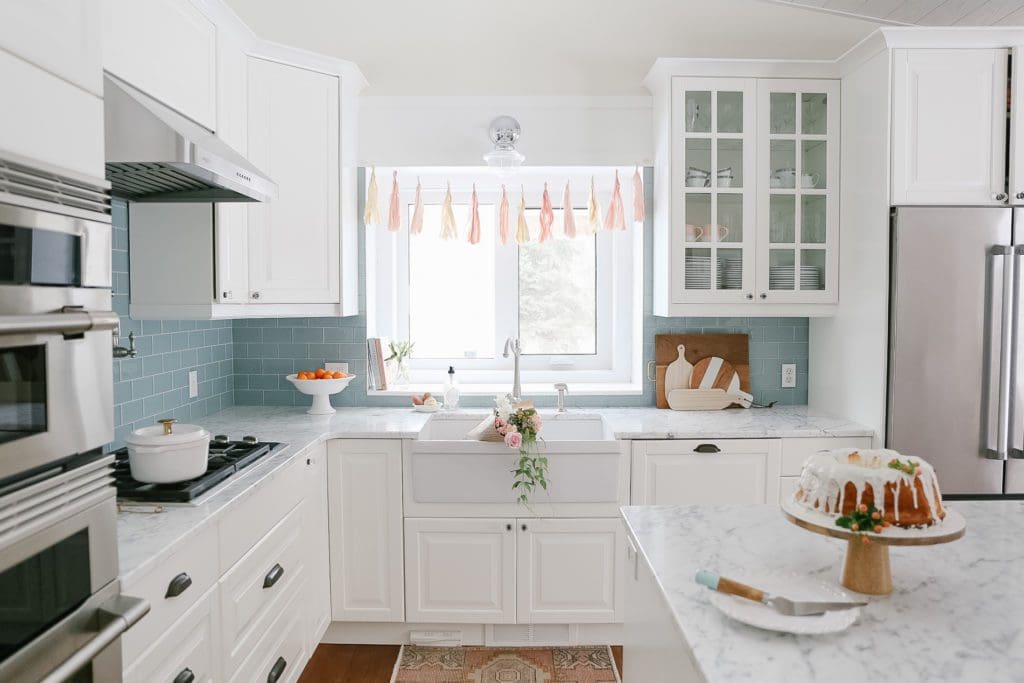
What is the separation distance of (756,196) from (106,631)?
9.17 feet

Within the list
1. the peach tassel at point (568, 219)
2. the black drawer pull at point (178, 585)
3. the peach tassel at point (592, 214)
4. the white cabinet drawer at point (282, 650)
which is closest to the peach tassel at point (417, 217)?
the peach tassel at point (568, 219)

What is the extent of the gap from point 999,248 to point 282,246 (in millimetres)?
2699

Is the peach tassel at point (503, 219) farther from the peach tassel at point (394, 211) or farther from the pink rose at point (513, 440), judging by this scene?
the pink rose at point (513, 440)

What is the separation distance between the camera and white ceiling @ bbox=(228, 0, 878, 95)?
2973mm

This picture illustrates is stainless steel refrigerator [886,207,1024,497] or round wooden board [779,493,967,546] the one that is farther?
stainless steel refrigerator [886,207,1024,497]

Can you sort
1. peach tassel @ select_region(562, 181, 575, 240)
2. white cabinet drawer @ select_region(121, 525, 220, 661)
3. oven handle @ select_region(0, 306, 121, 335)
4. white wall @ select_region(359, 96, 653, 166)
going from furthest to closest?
peach tassel @ select_region(562, 181, 575, 240) < white wall @ select_region(359, 96, 653, 166) < white cabinet drawer @ select_region(121, 525, 220, 661) < oven handle @ select_region(0, 306, 121, 335)

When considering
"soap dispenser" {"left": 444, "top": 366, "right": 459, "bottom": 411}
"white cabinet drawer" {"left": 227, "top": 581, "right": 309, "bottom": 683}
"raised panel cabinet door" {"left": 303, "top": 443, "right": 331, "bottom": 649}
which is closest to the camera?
"white cabinet drawer" {"left": 227, "top": 581, "right": 309, "bottom": 683}

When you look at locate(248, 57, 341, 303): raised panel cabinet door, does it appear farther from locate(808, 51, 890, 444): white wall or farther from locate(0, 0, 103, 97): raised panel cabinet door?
locate(808, 51, 890, 444): white wall

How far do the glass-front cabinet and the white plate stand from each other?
190cm

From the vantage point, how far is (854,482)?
1215 millimetres

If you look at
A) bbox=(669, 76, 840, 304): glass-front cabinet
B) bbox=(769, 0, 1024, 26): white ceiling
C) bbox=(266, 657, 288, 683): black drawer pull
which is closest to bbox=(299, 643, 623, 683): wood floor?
bbox=(266, 657, 288, 683): black drawer pull

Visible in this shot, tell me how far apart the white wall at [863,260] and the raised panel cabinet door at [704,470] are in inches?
17.9

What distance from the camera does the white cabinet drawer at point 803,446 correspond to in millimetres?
2803

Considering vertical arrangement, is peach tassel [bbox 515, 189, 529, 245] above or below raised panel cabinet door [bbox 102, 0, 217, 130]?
below
